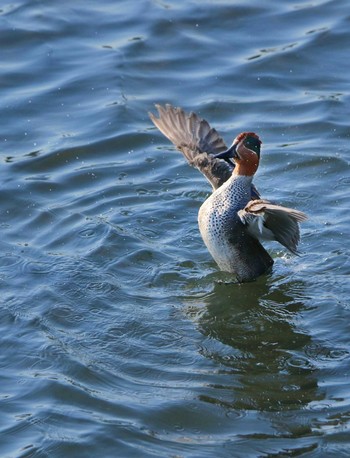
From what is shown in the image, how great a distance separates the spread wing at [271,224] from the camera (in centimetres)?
788

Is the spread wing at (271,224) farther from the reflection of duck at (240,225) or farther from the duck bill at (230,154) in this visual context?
the duck bill at (230,154)

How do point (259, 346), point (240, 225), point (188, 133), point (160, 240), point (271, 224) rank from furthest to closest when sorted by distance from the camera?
point (188, 133)
point (160, 240)
point (240, 225)
point (271, 224)
point (259, 346)

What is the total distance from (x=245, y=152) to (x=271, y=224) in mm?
738

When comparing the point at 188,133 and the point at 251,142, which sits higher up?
the point at 251,142

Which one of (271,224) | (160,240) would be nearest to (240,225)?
(271,224)

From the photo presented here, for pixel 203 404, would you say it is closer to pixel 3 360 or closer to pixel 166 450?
pixel 166 450

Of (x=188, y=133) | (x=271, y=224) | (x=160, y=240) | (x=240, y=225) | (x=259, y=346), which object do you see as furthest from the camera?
(x=188, y=133)

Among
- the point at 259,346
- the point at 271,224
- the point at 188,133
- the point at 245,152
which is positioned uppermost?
the point at 245,152

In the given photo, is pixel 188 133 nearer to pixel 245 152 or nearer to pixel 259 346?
pixel 245 152

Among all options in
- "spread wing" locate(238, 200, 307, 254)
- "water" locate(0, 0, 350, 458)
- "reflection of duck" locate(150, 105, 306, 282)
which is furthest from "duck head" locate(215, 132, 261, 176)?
"water" locate(0, 0, 350, 458)

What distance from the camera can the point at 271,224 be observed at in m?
8.18

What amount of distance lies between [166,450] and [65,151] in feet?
16.9

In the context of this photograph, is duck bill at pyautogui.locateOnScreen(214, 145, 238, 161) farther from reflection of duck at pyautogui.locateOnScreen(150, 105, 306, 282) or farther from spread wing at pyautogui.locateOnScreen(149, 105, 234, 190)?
spread wing at pyautogui.locateOnScreen(149, 105, 234, 190)

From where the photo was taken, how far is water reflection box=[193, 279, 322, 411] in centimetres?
704
